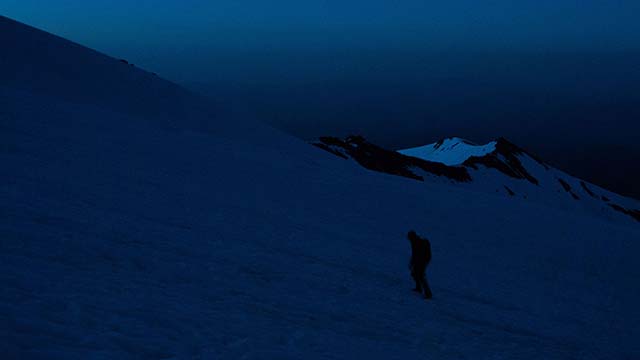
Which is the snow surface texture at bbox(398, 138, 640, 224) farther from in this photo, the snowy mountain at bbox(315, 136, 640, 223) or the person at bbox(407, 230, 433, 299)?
the person at bbox(407, 230, 433, 299)

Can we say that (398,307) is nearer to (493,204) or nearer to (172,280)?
(172,280)

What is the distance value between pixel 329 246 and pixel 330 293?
14.3ft

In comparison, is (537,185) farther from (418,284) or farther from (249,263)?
(249,263)

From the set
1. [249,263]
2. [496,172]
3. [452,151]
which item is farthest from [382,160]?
[249,263]

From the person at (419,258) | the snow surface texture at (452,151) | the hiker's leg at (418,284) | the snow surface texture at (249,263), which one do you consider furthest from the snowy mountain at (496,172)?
the person at (419,258)

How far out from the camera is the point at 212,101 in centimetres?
4628

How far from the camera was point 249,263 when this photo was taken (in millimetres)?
11859

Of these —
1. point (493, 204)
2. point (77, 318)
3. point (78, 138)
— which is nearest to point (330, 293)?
point (77, 318)

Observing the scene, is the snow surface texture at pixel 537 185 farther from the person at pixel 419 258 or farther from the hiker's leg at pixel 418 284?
the person at pixel 419 258

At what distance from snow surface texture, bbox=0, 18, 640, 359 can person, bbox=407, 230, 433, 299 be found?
381mm

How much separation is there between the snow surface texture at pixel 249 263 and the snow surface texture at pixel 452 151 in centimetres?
11459

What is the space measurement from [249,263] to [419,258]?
13.1 feet

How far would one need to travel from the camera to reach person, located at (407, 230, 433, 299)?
40.1ft

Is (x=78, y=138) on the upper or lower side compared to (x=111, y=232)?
upper
